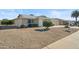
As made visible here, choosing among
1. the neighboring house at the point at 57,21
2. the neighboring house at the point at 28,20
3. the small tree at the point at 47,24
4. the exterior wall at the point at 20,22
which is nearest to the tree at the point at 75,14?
the neighboring house at the point at 57,21

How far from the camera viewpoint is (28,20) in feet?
13.3

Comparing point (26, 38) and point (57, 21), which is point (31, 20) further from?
point (57, 21)

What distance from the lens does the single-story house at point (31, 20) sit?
13.1ft

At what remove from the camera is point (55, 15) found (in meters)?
3.98

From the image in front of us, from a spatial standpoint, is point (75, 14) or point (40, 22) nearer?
point (75, 14)

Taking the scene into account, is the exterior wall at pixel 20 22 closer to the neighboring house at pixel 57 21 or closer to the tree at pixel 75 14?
the neighboring house at pixel 57 21

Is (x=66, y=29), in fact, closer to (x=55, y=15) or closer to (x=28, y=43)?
(x=55, y=15)

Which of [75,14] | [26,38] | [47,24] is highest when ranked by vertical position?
[75,14]

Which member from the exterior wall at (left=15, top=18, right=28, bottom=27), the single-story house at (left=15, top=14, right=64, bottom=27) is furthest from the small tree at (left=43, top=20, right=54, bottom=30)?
the exterior wall at (left=15, top=18, right=28, bottom=27)

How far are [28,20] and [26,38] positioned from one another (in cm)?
38

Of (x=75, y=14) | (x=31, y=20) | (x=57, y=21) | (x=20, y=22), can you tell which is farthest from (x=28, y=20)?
(x=75, y=14)
